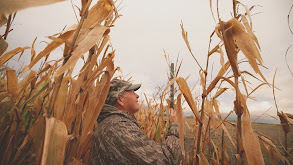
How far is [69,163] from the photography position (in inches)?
Result: 26.0

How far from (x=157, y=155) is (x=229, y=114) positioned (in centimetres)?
53

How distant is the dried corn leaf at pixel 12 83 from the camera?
60 cm

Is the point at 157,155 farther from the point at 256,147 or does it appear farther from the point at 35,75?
the point at 35,75

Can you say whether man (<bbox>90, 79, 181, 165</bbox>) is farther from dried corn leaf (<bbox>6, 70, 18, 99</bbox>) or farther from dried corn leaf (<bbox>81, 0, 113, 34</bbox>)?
dried corn leaf (<bbox>81, 0, 113, 34</bbox>)

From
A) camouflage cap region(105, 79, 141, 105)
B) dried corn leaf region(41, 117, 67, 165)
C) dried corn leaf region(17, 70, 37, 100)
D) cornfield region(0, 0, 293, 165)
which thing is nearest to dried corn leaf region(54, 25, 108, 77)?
cornfield region(0, 0, 293, 165)

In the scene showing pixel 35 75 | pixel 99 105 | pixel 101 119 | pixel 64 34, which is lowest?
pixel 101 119

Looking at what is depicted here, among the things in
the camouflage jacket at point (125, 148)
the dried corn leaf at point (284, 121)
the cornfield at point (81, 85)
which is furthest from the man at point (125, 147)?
the dried corn leaf at point (284, 121)

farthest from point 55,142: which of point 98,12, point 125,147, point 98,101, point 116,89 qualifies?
point 116,89

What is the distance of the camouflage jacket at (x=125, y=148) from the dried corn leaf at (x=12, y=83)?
51 centimetres

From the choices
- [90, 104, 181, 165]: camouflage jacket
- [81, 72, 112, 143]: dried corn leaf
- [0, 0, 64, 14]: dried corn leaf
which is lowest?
[90, 104, 181, 165]: camouflage jacket

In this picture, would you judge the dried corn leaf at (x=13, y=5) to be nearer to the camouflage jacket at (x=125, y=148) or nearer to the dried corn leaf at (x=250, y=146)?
the dried corn leaf at (x=250, y=146)

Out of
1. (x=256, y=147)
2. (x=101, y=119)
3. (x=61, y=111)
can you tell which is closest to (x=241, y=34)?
(x=256, y=147)

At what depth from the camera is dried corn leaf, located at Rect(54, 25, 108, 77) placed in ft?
1.11

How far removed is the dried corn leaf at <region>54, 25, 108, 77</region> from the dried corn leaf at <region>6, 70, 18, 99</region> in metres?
0.43
